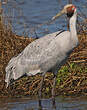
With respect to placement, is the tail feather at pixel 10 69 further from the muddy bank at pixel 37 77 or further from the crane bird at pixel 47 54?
the muddy bank at pixel 37 77

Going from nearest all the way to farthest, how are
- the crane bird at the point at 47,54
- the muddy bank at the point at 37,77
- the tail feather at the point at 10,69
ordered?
1. the crane bird at the point at 47,54
2. the tail feather at the point at 10,69
3. the muddy bank at the point at 37,77

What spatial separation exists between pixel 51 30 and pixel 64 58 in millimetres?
4558

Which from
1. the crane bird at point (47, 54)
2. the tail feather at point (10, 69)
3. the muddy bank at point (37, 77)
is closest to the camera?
the crane bird at point (47, 54)

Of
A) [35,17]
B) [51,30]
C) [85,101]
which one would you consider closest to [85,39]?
[85,101]

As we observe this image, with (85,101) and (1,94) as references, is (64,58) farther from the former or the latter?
(1,94)

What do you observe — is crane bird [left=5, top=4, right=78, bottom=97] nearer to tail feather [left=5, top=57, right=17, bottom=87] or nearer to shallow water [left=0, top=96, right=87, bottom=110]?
tail feather [left=5, top=57, right=17, bottom=87]

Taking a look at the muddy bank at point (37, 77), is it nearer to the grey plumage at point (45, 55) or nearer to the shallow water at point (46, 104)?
the shallow water at point (46, 104)

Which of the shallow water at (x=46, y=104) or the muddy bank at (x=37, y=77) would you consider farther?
the muddy bank at (x=37, y=77)

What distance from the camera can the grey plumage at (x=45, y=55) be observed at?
771cm

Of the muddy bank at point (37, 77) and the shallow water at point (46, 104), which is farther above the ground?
the muddy bank at point (37, 77)

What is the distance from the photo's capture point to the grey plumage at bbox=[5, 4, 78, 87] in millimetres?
7715

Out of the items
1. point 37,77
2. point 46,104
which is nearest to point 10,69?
point 37,77

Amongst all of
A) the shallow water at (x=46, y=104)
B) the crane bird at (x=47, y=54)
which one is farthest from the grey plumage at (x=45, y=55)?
the shallow water at (x=46, y=104)

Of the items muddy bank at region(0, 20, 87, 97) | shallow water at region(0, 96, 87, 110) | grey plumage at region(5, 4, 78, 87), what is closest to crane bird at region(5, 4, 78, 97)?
grey plumage at region(5, 4, 78, 87)
